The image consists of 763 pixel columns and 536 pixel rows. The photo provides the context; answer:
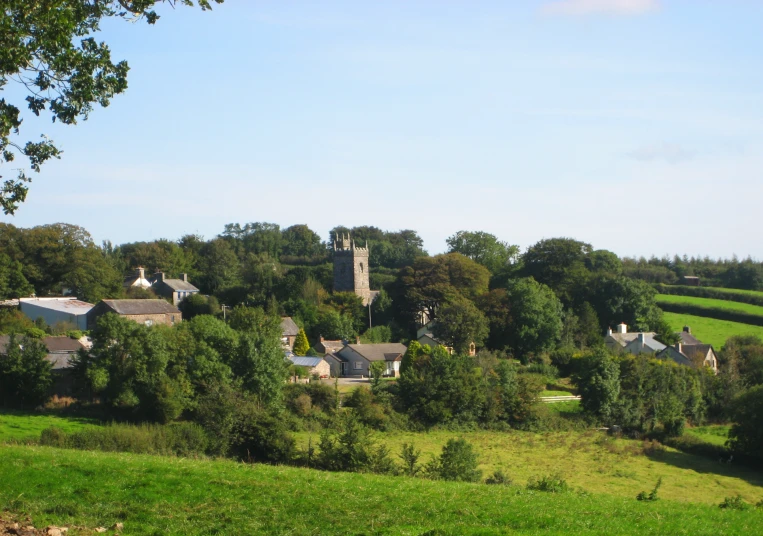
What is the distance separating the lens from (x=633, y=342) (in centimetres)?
6469

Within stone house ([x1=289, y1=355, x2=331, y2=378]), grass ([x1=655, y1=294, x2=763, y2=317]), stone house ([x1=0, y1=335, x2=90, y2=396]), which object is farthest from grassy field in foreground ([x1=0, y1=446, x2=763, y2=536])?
grass ([x1=655, y1=294, x2=763, y2=317])

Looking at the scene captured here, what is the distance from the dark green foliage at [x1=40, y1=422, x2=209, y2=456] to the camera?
2780 centimetres

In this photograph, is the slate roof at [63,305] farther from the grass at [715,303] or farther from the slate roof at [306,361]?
the grass at [715,303]

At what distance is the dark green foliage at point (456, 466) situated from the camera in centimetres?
2694

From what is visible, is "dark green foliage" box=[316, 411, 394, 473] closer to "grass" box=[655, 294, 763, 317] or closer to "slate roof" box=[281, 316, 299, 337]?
"slate roof" box=[281, 316, 299, 337]

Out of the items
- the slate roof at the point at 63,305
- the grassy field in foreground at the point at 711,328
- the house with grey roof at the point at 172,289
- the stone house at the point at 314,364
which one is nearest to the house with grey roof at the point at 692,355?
the grassy field in foreground at the point at 711,328

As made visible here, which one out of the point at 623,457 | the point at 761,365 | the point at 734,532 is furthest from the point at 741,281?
the point at 734,532

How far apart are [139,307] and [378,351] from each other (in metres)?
19.7

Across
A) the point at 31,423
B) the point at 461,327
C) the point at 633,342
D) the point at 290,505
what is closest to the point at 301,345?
the point at 461,327

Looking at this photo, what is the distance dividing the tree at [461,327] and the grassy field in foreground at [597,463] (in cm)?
1702

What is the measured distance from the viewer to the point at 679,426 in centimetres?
4538

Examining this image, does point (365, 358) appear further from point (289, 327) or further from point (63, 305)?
point (63, 305)

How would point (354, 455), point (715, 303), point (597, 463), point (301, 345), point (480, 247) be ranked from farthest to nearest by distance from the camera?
point (480, 247) → point (715, 303) → point (301, 345) → point (597, 463) → point (354, 455)

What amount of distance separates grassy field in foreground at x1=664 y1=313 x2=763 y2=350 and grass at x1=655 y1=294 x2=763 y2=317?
2.10 m
